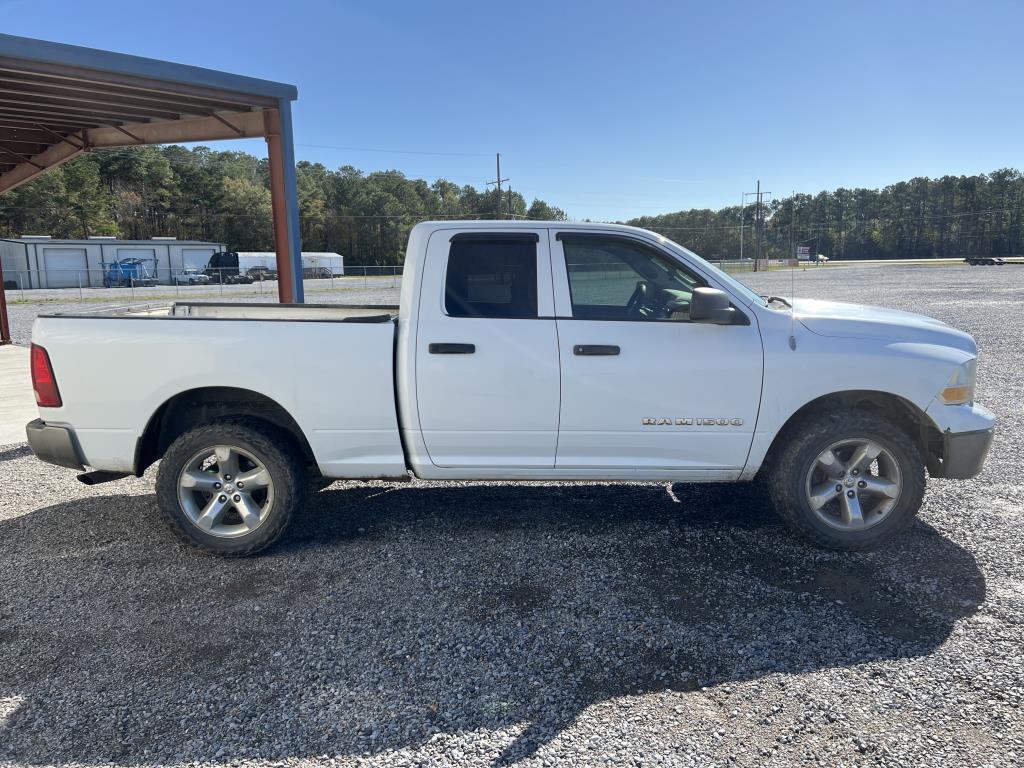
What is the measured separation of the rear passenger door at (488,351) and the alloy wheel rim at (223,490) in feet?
3.63

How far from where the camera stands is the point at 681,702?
297 cm

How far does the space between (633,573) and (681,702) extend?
1.20 metres

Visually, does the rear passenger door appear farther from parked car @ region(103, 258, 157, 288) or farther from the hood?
parked car @ region(103, 258, 157, 288)

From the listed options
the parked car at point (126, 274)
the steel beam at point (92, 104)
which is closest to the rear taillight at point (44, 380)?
the steel beam at point (92, 104)

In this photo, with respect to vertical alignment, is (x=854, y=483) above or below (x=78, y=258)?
below

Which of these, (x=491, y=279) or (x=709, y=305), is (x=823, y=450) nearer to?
(x=709, y=305)

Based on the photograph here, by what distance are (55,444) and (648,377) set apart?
373 centimetres

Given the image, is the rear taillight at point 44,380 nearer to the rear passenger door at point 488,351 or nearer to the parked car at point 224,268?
the rear passenger door at point 488,351

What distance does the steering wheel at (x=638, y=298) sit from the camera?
4.48 metres

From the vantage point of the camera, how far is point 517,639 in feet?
11.3

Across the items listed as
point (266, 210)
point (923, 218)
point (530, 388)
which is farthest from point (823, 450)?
point (923, 218)

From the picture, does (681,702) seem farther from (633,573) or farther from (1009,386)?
(1009,386)

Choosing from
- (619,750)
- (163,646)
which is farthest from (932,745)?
(163,646)

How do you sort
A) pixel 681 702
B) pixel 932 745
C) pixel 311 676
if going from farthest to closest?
pixel 311 676, pixel 681 702, pixel 932 745
